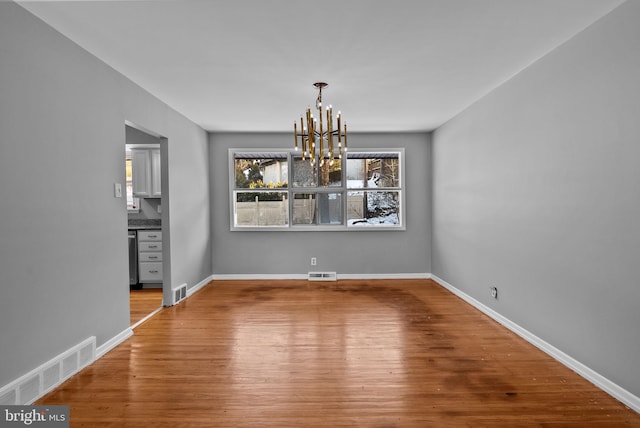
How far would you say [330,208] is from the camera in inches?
237

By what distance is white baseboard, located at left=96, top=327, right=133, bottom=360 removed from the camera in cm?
289

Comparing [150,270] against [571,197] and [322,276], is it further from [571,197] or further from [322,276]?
[571,197]

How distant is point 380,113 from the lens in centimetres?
466

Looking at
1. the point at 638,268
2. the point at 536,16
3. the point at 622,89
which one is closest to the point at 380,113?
the point at 536,16

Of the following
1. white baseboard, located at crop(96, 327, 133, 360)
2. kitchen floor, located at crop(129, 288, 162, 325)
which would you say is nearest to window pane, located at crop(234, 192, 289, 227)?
kitchen floor, located at crop(129, 288, 162, 325)

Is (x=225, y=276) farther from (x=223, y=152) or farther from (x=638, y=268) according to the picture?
(x=638, y=268)

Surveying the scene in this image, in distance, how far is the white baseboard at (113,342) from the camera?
2.89 m

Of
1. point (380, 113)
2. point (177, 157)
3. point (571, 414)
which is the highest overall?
point (380, 113)

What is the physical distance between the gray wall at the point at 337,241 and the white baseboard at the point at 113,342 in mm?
2586

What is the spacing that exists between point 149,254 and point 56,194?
118 inches

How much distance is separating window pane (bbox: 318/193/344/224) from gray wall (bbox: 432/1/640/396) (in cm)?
240

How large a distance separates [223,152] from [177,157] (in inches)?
53.1

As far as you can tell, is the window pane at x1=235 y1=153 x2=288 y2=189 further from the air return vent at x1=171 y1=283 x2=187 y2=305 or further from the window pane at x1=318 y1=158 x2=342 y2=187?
the air return vent at x1=171 y1=283 x2=187 y2=305

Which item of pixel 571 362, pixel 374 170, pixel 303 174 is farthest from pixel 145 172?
pixel 571 362
